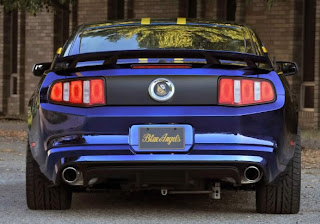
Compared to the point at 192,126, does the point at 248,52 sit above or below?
above

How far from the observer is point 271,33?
69.6ft

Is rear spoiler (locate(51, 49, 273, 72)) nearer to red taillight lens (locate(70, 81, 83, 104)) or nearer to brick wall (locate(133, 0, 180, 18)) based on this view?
red taillight lens (locate(70, 81, 83, 104))

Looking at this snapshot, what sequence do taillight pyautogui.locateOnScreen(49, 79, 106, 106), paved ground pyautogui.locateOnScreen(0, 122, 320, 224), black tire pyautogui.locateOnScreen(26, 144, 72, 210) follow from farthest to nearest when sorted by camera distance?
black tire pyautogui.locateOnScreen(26, 144, 72, 210) → paved ground pyautogui.locateOnScreen(0, 122, 320, 224) → taillight pyautogui.locateOnScreen(49, 79, 106, 106)

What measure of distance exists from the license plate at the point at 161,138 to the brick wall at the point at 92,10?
17889 mm

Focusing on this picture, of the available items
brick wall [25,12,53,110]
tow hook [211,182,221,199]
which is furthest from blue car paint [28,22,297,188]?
brick wall [25,12,53,110]

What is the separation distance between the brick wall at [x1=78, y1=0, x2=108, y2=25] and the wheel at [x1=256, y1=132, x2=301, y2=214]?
1749cm

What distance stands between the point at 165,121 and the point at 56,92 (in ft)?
2.62

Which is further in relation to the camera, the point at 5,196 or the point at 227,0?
the point at 227,0

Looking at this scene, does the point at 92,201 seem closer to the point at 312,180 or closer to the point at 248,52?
the point at 248,52

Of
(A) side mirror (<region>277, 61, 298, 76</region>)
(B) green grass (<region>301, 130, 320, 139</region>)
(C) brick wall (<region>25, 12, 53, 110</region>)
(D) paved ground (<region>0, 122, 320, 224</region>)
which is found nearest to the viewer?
(D) paved ground (<region>0, 122, 320, 224</region>)

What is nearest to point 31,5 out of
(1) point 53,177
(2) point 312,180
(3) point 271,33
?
(3) point 271,33

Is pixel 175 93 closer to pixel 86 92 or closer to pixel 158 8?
pixel 86 92

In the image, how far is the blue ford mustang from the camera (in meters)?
6.65

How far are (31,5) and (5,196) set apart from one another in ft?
33.3
